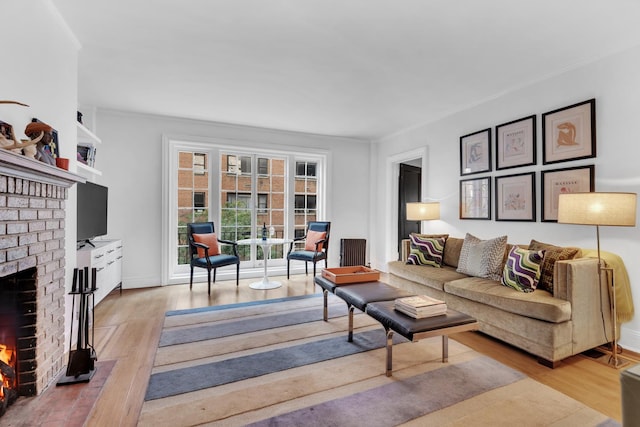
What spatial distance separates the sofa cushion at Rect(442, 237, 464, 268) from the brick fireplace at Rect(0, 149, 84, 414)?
379cm

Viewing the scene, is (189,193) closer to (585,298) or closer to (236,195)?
(236,195)

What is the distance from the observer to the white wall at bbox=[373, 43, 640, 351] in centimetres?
254

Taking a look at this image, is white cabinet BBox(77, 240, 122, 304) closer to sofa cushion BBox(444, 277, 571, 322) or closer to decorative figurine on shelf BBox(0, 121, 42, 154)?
decorative figurine on shelf BBox(0, 121, 42, 154)

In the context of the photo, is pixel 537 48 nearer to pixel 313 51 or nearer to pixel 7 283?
pixel 313 51

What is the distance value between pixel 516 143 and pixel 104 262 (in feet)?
15.5

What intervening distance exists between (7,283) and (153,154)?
301 centimetres

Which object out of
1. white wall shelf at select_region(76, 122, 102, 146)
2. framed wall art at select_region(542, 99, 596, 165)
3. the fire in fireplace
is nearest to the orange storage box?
framed wall art at select_region(542, 99, 596, 165)

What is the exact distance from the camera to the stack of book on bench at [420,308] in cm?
202

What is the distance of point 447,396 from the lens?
1.87 metres

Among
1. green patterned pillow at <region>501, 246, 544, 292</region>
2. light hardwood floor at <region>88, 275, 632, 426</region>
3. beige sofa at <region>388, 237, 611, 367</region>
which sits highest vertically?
green patterned pillow at <region>501, 246, 544, 292</region>

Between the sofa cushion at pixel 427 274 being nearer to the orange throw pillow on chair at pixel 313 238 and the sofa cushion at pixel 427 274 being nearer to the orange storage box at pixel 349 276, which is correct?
the orange storage box at pixel 349 276

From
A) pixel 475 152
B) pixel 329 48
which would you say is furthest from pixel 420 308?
pixel 475 152

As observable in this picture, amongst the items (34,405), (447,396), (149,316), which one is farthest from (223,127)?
(447,396)

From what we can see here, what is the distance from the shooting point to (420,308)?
6.65 ft
